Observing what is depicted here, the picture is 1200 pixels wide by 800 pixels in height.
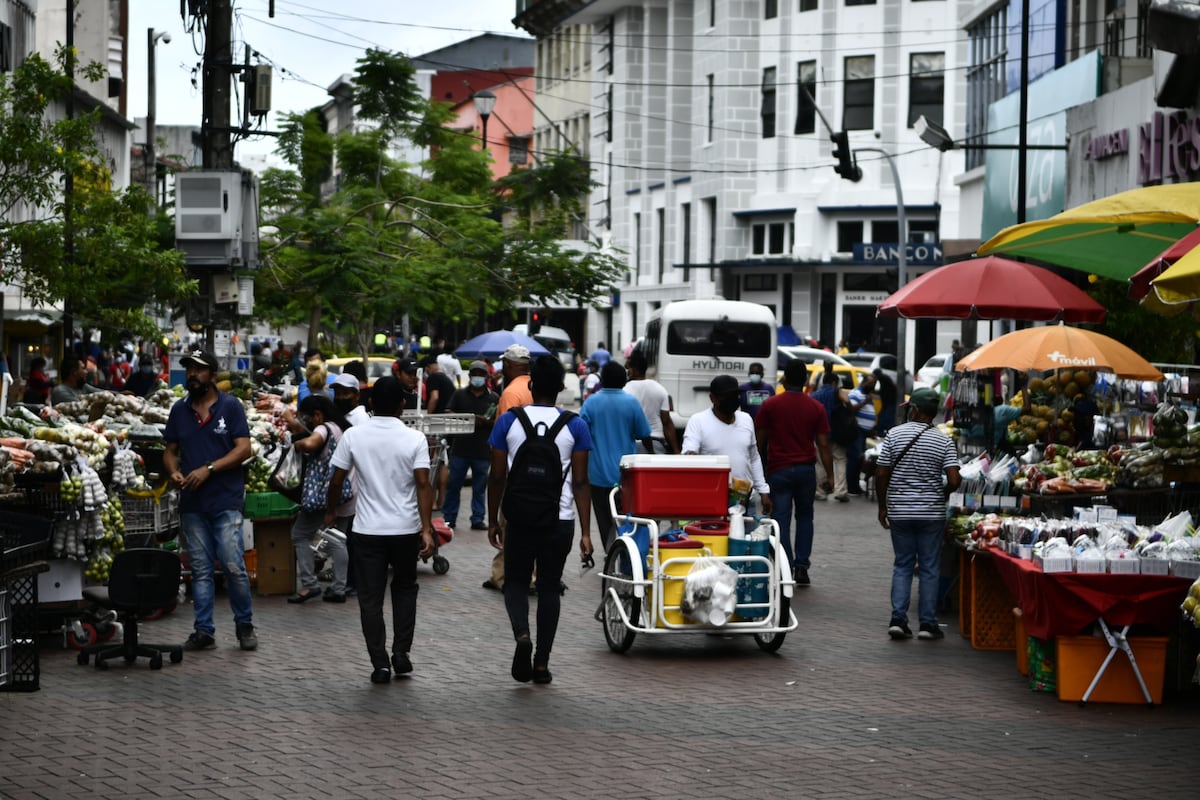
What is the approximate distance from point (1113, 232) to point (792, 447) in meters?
3.22

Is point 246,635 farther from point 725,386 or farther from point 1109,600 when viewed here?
point 1109,600

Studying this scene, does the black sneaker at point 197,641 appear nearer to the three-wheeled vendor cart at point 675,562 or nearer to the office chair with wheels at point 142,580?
the office chair with wheels at point 142,580

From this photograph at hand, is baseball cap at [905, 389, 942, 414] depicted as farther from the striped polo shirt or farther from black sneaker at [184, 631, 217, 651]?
black sneaker at [184, 631, 217, 651]

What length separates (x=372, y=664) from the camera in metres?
11.0

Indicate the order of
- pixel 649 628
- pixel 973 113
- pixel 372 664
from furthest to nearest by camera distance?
1. pixel 973 113
2. pixel 649 628
3. pixel 372 664

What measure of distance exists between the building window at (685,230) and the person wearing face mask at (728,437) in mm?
51701

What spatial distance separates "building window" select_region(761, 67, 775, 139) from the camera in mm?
61750

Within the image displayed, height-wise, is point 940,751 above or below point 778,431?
below

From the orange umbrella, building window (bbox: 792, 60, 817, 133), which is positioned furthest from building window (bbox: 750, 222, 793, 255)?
the orange umbrella

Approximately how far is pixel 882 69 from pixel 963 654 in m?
49.4

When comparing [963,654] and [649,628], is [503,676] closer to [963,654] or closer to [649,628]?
[649,628]

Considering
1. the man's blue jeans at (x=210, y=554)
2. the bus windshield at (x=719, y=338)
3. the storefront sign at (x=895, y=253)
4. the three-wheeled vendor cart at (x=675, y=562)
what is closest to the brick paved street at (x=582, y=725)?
the three-wheeled vendor cart at (x=675, y=562)

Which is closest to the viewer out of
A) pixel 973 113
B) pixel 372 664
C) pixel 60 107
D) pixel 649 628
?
pixel 372 664

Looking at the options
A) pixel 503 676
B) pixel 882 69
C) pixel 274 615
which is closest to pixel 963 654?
pixel 503 676
